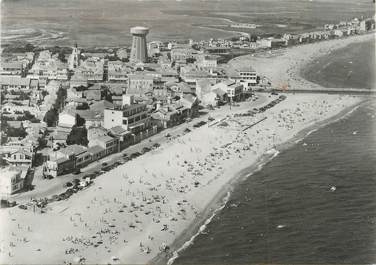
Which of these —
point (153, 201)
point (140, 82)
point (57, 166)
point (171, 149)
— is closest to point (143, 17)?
point (140, 82)

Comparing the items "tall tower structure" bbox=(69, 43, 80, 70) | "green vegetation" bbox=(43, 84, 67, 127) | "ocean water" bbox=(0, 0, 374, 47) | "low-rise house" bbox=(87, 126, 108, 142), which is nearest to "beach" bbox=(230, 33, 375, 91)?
"ocean water" bbox=(0, 0, 374, 47)

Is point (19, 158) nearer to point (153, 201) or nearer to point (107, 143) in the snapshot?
point (107, 143)

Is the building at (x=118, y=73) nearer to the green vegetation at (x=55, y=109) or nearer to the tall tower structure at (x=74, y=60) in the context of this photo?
the tall tower structure at (x=74, y=60)

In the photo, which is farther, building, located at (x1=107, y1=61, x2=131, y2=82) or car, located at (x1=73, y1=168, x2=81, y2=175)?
building, located at (x1=107, y1=61, x2=131, y2=82)

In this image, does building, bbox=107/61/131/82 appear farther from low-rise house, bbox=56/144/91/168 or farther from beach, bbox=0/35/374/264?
low-rise house, bbox=56/144/91/168

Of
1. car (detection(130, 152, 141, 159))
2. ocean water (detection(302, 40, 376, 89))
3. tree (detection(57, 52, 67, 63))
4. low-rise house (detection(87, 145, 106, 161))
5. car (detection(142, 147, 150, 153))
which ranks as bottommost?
ocean water (detection(302, 40, 376, 89))

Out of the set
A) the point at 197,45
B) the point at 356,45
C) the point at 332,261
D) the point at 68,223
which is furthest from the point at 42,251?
the point at 356,45
